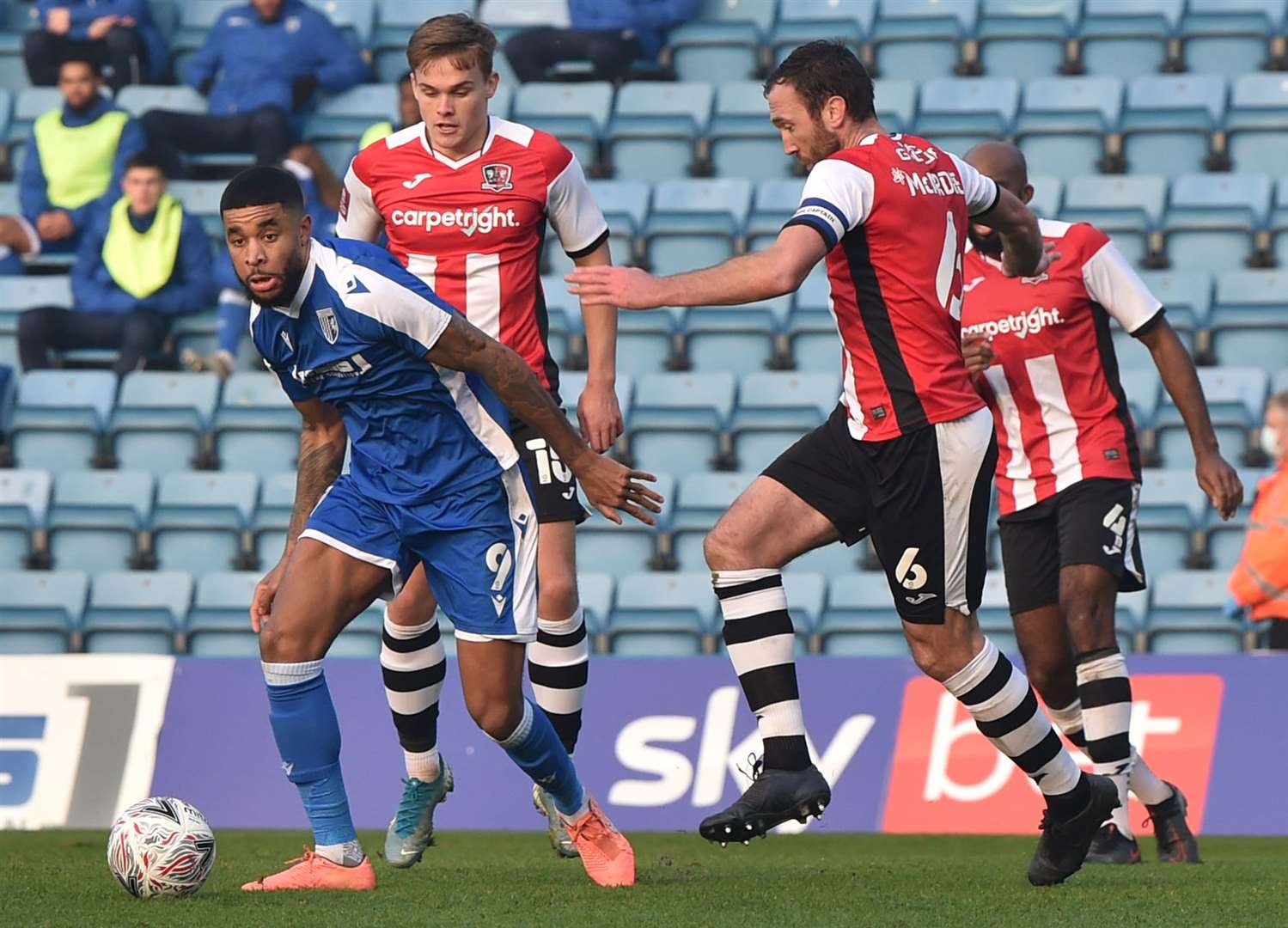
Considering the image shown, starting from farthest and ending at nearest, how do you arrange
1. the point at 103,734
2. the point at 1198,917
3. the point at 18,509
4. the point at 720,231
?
the point at 720,231
the point at 18,509
the point at 103,734
the point at 1198,917

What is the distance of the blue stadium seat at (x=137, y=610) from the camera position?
1116cm

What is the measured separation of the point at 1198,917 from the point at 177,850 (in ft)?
8.99

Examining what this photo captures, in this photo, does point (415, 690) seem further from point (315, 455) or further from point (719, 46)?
point (719, 46)

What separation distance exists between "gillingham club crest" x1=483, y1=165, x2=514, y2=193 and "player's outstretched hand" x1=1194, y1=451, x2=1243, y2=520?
250cm

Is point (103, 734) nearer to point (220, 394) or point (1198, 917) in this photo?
point (220, 394)

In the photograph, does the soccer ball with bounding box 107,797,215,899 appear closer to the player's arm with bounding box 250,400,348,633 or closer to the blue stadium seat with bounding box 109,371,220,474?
the player's arm with bounding box 250,400,348,633

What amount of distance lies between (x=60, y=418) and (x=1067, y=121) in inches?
273

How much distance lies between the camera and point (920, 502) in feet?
18.7

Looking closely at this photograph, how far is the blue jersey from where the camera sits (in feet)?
17.7

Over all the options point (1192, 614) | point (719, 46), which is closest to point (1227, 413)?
point (1192, 614)

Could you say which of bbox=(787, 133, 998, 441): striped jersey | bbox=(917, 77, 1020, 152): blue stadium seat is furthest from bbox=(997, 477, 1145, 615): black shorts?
bbox=(917, 77, 1020, 152): blue stadium seat

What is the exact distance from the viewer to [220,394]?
40.9 ft

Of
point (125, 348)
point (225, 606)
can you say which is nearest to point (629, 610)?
point (225, 606)

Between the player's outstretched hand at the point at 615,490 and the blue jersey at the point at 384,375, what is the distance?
0.43 metres
